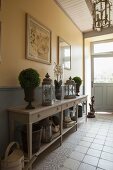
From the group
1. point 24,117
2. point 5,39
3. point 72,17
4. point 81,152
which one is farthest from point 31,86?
point 72,17

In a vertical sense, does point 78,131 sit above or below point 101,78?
below

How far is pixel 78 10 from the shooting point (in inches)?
145

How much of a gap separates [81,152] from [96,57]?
403cm

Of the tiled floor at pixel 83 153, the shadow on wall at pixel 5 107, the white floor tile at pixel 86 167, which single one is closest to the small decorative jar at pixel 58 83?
the tiled floor at pixel 83 153

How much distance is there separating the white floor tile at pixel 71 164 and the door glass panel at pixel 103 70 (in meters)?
3.96

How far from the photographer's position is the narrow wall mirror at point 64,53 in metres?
3.44

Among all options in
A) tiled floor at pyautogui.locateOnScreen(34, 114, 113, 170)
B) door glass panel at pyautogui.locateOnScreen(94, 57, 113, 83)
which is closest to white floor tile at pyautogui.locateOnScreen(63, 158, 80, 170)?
tiled floor at pyautogui.locateOnScreen(34, 114, 113, 170)

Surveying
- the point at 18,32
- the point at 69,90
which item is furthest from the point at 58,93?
the point at 18,32

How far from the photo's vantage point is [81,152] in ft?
7.97

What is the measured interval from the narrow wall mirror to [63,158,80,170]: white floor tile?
6.63 ft

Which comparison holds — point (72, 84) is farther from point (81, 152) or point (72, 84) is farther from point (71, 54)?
point (81, 152)

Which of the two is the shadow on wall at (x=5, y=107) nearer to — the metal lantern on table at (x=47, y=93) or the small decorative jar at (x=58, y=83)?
the metal lantern on table at (x=47, y=93)

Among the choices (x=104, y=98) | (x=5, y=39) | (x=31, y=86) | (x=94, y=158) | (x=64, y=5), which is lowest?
(x=94, y=158)

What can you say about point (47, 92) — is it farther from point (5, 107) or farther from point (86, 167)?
point (86, 167)
